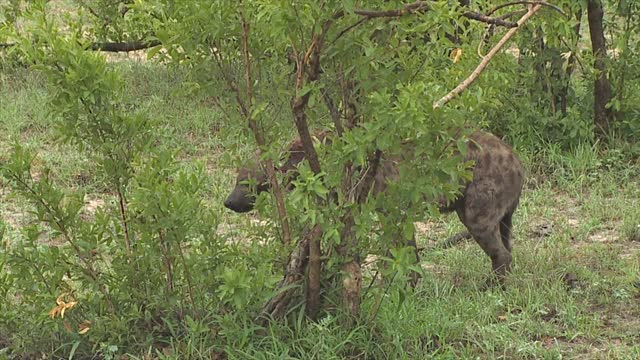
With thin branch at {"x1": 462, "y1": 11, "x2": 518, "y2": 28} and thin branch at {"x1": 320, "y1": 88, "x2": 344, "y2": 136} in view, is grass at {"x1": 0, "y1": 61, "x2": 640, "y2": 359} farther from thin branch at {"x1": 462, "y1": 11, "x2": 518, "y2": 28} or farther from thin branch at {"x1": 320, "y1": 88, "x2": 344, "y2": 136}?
thin branch at {"x1": 462, "y1": 11, "x2": 518, "y2": 28}

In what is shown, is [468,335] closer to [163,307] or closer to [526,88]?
[163,307]

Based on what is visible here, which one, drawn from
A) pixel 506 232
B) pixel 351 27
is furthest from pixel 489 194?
pixel 351 27

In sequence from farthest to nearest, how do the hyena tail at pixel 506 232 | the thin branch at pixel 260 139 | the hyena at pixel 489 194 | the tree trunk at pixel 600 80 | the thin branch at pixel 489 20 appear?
the tree trunk at pixel 600 80 < the hyena tail at pixel 506 232 < the hyena at pixel 489 194 < the thin branch at pixel 260 139 < the thin branch at pixel 489 20

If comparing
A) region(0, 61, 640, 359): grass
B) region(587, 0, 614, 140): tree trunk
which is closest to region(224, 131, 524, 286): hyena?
region(0, 61, 640, 359): grass

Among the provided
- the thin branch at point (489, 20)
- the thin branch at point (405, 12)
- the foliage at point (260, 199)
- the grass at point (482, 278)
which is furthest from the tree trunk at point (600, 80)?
the thin branch at point (405, 12)

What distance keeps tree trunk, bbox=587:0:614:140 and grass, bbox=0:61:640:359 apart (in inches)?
13.2

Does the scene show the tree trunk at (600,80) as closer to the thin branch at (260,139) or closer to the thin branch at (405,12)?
the thin branch at (260,139)

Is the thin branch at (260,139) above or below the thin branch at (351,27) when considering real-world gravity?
below

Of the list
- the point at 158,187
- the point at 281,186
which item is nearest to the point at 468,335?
the point at 281,186

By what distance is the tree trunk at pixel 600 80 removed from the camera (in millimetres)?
7805

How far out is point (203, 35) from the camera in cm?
402

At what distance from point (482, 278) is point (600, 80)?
9.17ft

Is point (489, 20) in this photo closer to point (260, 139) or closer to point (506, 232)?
point (260, 139)

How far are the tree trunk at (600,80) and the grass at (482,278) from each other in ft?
1.10
